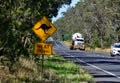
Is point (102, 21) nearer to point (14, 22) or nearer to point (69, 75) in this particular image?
point (69, 75)

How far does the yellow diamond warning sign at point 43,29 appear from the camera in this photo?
18783mm

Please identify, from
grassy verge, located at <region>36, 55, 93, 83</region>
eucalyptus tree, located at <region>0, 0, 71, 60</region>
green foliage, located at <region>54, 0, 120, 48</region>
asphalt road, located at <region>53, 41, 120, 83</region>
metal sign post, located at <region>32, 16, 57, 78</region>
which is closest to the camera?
eucalyptus tree, located at <region>0, 0, 71, 60</region>

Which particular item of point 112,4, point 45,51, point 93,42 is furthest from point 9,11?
point 93,42

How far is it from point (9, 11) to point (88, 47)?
92912mm

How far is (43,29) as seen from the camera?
19.0 metres

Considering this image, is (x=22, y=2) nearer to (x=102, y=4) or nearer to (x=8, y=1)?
(x=8, y=1)

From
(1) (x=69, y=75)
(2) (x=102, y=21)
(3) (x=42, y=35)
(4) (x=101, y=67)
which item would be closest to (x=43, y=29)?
(3) (x=42, y=35)

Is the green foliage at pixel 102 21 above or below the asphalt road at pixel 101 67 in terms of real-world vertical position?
above

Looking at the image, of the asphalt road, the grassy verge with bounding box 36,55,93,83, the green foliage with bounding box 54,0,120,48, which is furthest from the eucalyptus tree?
the green foliage with bounding box 54,0,120,48

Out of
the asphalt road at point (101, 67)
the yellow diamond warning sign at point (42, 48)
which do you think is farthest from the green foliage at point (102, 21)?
the yellow diamond warning sign at point (42, 48)

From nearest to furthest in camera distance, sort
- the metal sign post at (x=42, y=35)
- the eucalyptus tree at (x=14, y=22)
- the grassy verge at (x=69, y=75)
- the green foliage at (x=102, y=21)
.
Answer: the eucalyptus tree at (x=14, y=22), the metal sign post at (x=42, y=35), the grassy verge at (x=69, y=75), the green foliage at (x=102, y=21)

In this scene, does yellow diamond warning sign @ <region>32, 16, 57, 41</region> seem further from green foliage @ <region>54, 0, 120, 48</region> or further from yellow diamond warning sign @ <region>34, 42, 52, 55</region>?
green foliage @ <region>54, 0, 120, 48</region>

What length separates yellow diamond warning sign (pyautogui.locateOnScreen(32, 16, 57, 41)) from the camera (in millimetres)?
18783

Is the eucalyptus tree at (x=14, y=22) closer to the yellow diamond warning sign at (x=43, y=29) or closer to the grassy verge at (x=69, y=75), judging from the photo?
the yellow diamond warning sign at (x=43, y=29)
